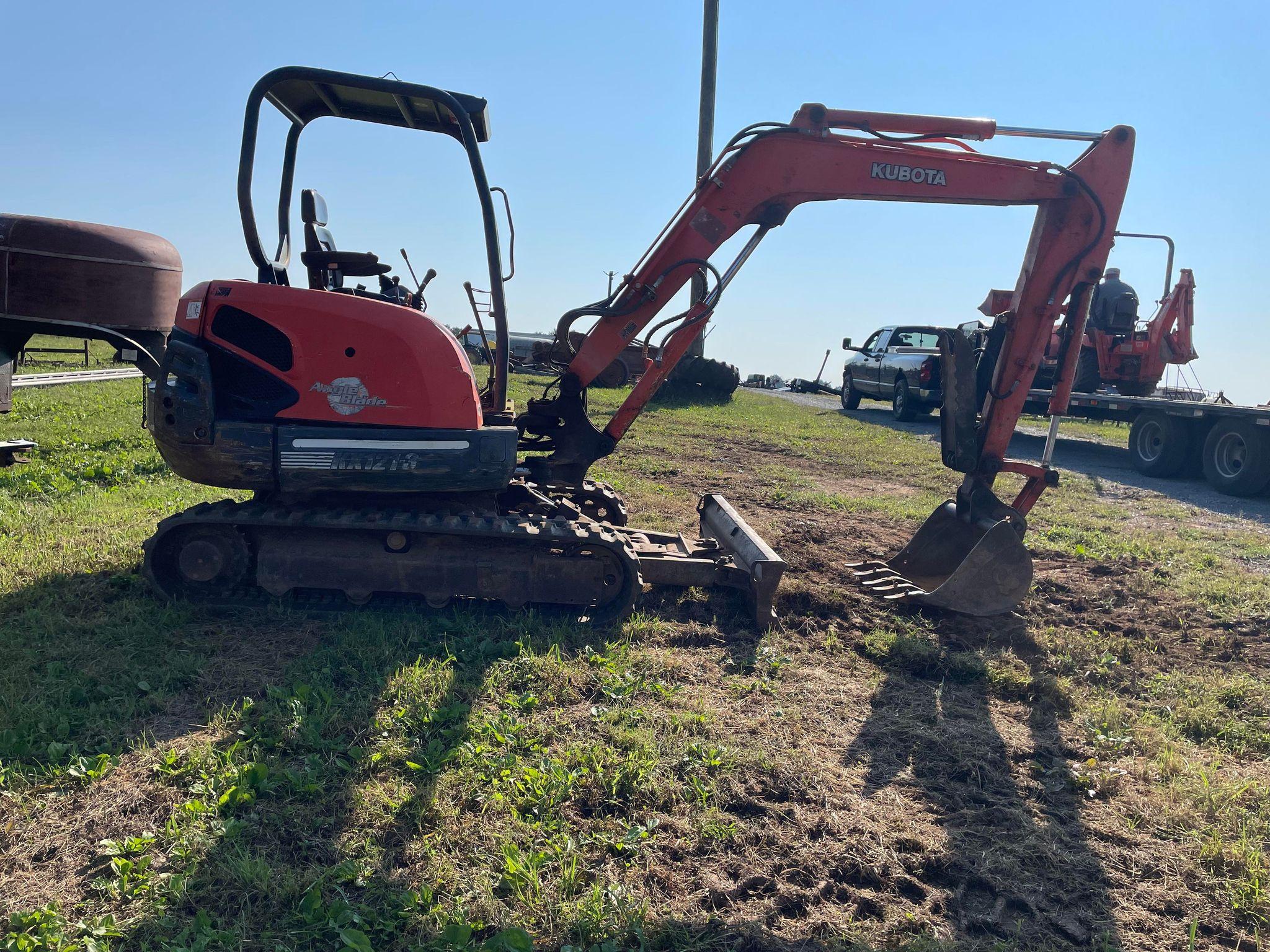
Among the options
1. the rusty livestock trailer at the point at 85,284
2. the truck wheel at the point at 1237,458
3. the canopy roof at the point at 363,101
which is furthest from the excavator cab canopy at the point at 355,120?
the truck wheel at the point at 1237,458

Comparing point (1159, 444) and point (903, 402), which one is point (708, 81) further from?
point (1159, 444)

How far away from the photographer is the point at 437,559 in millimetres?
4789

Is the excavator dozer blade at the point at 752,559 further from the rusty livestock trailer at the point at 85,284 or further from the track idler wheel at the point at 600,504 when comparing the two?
the rusty livestock trailer at the point at 85,284

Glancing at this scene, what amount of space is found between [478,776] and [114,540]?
3.82m

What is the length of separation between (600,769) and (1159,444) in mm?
12413

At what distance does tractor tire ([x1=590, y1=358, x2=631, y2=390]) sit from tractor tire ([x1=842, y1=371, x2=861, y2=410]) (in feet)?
55.9

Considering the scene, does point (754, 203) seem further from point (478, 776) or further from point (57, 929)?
point (57, 929)

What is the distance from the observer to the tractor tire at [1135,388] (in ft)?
52.4

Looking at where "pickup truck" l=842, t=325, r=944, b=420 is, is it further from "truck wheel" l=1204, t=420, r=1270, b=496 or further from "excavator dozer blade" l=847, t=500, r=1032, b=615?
"excavator dozer blade" l=847, t=500, r=1032, b=615

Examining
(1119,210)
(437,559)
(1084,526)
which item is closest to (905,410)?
(1084,526)

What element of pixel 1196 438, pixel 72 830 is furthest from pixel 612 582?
pixel 1196 438

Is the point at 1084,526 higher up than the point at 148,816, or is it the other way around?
the point at 1084,526

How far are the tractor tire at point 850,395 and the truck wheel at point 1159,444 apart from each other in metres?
9.14

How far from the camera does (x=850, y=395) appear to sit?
2241 cm
